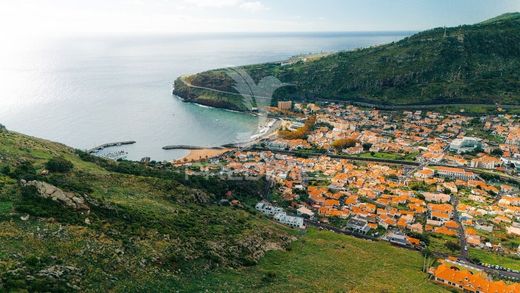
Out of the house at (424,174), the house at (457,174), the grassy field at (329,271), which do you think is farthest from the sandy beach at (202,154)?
the house at (457,174)

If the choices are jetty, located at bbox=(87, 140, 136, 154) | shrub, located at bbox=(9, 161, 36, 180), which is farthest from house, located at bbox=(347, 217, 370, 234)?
jetty, located at bbox=(87, 140, 136, 154)

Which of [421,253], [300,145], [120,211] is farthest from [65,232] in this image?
[300,145]

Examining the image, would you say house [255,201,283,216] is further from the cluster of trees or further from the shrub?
the cluster of trees

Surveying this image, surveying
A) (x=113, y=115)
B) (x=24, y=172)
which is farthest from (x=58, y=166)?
(x=113, y=115)

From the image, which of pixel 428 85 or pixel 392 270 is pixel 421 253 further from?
pixel 428 85

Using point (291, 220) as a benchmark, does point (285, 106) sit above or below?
above

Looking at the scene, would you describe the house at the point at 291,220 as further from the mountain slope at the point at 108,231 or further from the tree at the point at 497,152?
the tree at the point at 497,152

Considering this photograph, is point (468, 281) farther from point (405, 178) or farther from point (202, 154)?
point (202, 154)
